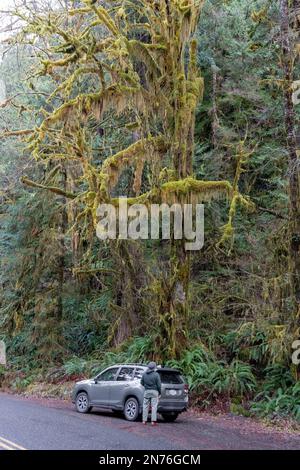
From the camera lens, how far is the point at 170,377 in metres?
13.6

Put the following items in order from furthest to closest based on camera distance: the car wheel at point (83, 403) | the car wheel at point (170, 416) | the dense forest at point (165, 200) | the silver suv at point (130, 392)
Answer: the dense forest at point (165, 200), the car wheel at point (83, 403), the car wheel at point (170, 416), the silver suv at point (130, 392)

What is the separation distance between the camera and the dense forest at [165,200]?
1559cm

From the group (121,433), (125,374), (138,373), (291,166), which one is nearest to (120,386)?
(125,374)

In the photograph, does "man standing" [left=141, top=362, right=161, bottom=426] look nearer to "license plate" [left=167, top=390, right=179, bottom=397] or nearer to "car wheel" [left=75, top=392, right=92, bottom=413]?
"license plate" [left=167, top=390, right=179, bottom=397]

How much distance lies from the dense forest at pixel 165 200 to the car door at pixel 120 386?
2.37 m

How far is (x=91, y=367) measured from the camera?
19391mm

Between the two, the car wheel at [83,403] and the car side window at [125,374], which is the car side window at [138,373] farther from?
the car wheel at [83,403]

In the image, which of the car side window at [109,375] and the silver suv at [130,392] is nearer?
the silver suv at [130,392]

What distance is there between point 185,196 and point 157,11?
281 inches

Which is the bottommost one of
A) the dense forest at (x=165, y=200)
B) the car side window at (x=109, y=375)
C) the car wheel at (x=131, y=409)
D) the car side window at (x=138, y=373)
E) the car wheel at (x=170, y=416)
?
the car wheel at (x=170, y=416)

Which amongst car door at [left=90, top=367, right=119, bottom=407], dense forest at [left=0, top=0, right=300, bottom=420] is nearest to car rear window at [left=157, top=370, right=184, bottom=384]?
car door at [left=90, top=367, right=119, bottom=407]

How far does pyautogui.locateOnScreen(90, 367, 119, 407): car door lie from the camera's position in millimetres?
14055

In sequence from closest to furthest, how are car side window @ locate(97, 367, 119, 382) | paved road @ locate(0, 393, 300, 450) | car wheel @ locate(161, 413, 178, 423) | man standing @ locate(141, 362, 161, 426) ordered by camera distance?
paved road @ locate(0, 393, 300, 450)
man standing @ locate(141, 362, 161, 426)
car wheel @ locate(161, 413, 178, 423)
car side window @ locate(97, 367, 119, 382)

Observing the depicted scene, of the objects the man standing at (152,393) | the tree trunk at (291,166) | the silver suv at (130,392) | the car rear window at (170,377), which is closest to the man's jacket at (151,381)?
the man standing at (152,393)
